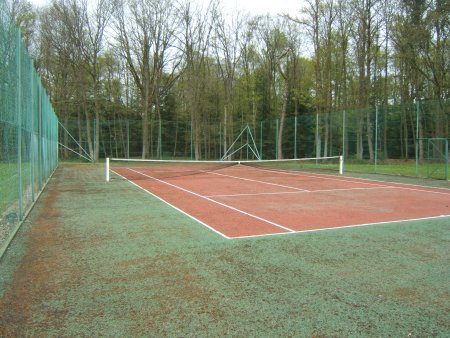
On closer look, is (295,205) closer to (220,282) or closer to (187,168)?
(220,282)

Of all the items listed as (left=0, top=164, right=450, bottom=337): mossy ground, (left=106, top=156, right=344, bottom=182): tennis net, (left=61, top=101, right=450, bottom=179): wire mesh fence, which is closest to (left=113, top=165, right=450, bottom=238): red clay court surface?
(left=0, top=164, right=450, bottom=337): mossy ground

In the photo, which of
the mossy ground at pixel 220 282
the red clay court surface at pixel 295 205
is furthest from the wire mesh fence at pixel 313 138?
the mossy ground at pixel 220 282

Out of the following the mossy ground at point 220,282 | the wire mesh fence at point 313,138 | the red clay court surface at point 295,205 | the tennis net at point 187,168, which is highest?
the wire mesh fence at point 313,138

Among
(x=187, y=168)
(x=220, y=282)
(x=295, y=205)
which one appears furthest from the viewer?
(x=187, y=168)

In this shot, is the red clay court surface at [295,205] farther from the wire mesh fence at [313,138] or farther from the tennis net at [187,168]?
the wire mesh fence at [313,138]

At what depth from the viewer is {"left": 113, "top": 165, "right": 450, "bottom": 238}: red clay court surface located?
22.4ft

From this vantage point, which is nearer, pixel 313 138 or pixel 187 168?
pixel 187 168

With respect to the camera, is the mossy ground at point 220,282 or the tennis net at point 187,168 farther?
the tennis net at point 187,168

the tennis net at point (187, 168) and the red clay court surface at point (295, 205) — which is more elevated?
the tennis net at point (187, 168)

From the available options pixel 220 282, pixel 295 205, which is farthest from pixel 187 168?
pixel 220 282

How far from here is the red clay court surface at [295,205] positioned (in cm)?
682

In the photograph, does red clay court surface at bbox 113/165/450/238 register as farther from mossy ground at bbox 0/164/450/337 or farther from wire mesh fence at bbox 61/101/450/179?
wire mesh fence at bbox 61/101/450/179

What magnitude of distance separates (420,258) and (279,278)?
75.1 inches

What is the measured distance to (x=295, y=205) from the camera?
893 cm
